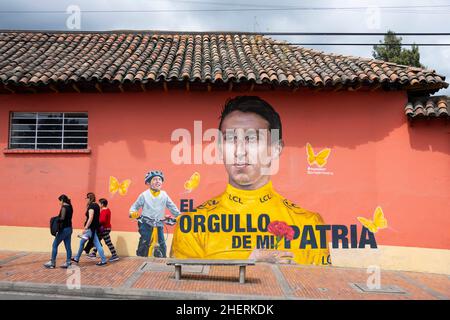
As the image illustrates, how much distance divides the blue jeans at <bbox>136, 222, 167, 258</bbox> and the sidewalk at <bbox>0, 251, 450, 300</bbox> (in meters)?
0.27

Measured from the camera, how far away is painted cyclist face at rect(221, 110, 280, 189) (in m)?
9.88

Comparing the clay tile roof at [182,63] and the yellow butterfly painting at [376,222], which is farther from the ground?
the clay tile roof at [182,63]

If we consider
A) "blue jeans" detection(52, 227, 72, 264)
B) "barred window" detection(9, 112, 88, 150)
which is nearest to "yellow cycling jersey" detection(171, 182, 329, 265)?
"blue jeans" detection(52, 227, 72, 264)

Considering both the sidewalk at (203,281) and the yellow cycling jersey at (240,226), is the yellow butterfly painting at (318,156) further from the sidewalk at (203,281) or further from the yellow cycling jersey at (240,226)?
the sidewalk at (203,281)

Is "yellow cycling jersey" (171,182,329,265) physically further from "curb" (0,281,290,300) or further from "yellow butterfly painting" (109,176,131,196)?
"curb" (0,281,290,300)

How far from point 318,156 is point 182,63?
438 cm

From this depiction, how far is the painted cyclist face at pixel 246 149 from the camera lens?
9.88 m

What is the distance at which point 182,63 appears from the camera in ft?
34.6

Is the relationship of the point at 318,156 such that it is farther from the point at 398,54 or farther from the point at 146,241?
the point at 398,54

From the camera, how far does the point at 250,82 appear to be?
30.8 ft

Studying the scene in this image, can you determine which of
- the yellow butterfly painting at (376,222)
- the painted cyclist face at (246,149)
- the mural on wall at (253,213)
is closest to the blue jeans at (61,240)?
the mural on wall at (253,213)

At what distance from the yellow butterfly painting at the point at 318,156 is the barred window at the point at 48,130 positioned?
584cm

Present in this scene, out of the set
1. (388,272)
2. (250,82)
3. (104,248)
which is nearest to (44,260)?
(104,248)
